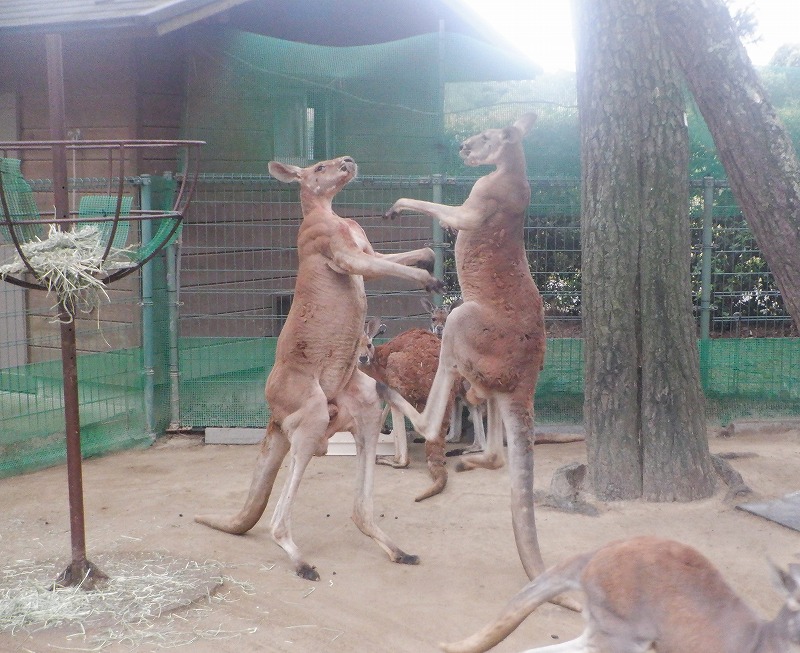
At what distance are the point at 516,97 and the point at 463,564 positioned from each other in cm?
490

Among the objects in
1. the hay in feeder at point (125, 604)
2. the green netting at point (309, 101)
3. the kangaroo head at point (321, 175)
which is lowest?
the hay in feeder at point (125, 604)

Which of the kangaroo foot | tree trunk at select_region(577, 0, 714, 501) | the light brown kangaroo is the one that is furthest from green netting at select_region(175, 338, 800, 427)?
the light brown kangaroo

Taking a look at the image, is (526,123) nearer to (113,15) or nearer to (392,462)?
(392,462)

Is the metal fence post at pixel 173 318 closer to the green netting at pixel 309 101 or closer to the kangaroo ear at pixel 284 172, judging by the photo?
the green netting at pixel 309 101

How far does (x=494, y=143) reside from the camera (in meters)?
A: 5.04

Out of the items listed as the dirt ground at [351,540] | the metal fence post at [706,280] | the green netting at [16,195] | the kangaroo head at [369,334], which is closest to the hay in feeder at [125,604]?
the dirt ground at [351,540]

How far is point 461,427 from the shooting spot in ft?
27.4

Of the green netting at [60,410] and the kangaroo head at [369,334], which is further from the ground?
the kangaroo head at [369,334]

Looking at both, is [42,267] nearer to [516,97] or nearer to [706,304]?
[516,97]

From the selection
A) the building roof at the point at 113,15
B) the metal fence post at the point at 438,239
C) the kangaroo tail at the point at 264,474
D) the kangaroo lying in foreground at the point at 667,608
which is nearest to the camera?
the kangaroo lying in foreground at the point at 667,608

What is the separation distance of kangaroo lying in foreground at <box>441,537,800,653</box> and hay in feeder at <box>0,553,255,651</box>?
6.35ft

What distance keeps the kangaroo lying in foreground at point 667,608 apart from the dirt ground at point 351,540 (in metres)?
1.08

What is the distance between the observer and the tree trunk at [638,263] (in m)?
6.37

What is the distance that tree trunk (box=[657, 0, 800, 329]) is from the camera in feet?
12.5
